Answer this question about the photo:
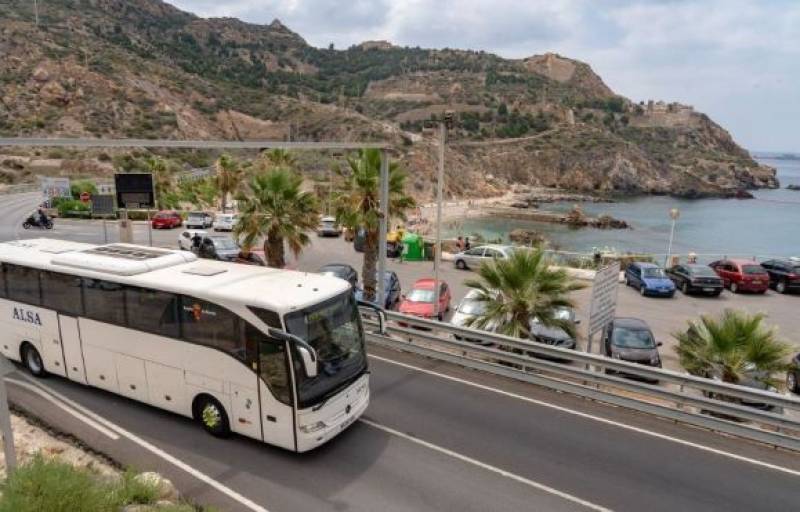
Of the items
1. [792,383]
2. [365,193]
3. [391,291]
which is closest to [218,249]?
[391,291]

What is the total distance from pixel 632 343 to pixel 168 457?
13565mm

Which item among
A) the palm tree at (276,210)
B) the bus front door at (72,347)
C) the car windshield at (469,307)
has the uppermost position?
the palm tree at (276,210)

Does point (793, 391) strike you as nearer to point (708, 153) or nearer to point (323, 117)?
point (323, 117)

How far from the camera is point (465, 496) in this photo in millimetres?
8648

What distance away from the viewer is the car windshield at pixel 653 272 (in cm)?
2828

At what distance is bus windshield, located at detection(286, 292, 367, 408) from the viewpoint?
9.19 metres

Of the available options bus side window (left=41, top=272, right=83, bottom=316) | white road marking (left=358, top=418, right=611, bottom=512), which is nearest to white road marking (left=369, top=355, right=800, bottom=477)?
white road marking (left=358, top=418, right=611, bottom=512)

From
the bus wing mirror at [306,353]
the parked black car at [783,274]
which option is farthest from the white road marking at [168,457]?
the parked black car at [783,274]

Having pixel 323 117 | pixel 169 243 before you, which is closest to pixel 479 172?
pixel 323 117

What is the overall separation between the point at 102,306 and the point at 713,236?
308 feet

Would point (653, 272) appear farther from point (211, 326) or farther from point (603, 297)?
point (211, 326)

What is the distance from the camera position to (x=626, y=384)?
11578mm

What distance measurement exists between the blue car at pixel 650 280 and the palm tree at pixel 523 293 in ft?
51.3

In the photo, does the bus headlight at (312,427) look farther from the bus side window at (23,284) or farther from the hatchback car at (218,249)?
the hatchback car at (218,249)
